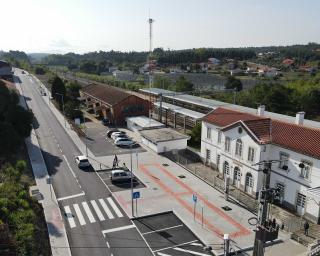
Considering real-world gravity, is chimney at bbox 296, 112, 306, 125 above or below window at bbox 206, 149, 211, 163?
above

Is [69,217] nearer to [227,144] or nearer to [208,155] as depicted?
[227,144]

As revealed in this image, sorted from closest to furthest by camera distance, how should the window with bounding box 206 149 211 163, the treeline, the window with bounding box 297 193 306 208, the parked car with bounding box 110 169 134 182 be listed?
the window with bounding box 297 193 306 208 → the parked car with bounding box 110 169 134 182 → the window with bounding box 206 149 211 163 → the treeline

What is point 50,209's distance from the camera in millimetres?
33250

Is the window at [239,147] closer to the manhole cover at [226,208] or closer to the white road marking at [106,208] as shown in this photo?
the manhole cover at [226,208]

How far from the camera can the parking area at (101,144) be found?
5200 cm

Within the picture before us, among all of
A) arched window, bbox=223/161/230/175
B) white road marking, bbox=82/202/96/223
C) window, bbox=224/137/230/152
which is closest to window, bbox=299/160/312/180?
window, bbox=224/137/230/152

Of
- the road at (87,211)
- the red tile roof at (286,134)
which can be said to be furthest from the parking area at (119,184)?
the red tile roof at (286,134)

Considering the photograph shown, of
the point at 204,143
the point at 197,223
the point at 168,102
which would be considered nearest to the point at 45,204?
the point at 197,223

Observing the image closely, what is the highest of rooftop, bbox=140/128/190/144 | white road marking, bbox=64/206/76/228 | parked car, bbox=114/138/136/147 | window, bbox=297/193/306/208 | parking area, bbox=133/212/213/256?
rooftop, bbox=140/128/190/144

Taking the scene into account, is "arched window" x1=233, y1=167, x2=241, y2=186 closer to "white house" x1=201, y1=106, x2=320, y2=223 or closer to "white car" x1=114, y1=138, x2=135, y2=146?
"white house" x1=201, y1=106, x2=320, y2=223

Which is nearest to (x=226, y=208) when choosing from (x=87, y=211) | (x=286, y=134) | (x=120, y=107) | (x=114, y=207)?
(x=286, y=134)

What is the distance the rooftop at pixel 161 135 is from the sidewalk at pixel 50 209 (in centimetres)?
1667

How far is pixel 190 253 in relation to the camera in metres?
26.7

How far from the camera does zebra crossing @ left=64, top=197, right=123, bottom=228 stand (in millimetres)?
31594
